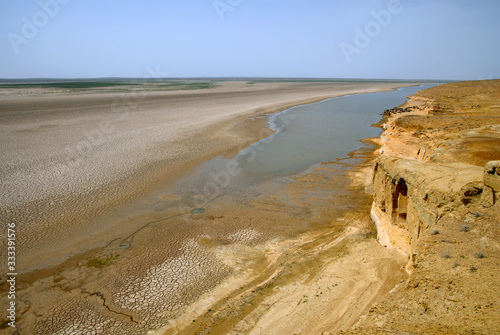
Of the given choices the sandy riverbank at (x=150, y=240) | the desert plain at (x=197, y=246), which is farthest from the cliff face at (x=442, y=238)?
the sandy riverbank at (x=150, y=240)

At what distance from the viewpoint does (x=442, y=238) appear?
5.45 meters

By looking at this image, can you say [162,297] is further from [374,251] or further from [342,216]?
[342,216]

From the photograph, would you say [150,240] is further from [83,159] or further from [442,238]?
[83,159]

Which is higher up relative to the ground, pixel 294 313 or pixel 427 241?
pixel 427 241

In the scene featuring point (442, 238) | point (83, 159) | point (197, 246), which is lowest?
point (197, 246)

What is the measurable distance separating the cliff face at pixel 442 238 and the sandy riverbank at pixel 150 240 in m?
1.15

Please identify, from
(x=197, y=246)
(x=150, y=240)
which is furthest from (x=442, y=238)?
(x=150, y=240)

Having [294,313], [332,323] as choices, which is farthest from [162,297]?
[332,323]

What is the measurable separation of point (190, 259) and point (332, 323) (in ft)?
13.5

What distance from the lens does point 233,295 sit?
22.0 feet

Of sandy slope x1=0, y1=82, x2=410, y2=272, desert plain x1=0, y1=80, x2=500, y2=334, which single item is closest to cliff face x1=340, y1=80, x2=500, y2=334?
desert plain x1=0, y1=80, x2=500, y2=334

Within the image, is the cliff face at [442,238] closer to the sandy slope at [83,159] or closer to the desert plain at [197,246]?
the desert plain at [197,246]

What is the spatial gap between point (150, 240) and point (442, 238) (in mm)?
7429

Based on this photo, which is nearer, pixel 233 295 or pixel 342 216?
pixel 233 295
